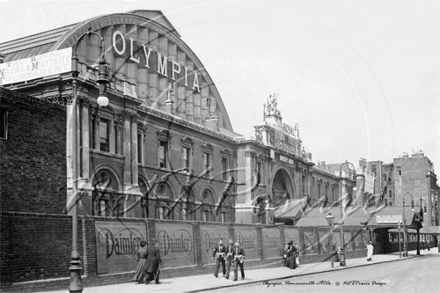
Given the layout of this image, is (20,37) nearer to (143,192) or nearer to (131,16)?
(131,16)

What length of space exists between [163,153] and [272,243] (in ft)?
37.4

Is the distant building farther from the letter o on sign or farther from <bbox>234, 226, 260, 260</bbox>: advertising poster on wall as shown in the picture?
<bbox>234, 226, 260, 260</bbox>: advertising poster on wall

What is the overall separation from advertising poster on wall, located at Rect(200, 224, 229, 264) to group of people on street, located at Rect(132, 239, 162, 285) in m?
6.60

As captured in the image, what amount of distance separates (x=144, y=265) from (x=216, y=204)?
27.8 meters

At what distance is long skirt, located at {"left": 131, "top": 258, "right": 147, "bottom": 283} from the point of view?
75.0ft

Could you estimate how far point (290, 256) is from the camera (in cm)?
3472

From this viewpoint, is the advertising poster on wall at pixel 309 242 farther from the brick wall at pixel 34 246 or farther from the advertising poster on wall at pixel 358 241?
the brick wall at pixel 34 246

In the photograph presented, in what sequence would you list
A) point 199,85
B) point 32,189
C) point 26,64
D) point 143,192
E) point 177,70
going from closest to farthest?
point 32,189 → point 26,64 → point 143,192 → point 177,70 → point 199,85

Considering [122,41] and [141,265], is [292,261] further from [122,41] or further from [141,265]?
[122,41]

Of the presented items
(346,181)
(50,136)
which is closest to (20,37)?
(50,136)

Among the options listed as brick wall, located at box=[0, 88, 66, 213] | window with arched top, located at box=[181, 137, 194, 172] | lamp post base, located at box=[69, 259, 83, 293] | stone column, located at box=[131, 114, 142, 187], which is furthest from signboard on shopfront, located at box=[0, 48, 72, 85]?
lamp post base, located at box=[69, 259, 83, 293]

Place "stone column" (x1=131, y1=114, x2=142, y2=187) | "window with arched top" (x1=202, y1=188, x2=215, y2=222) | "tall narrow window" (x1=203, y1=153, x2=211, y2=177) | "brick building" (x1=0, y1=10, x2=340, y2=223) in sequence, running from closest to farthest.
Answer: "brick building" (x1=0, y1=10, x2=340, y2=223) → "stone column" (x1=131, y1=114, x2=142, y2=187) → "window with arched top" (x1=202, y1=188, x2=215, y2=222) → "tall narrow window" (x1=203, y1=153, x2=211, y2=177)

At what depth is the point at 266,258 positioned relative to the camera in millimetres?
36312

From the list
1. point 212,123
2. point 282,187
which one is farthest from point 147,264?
point 282,187
